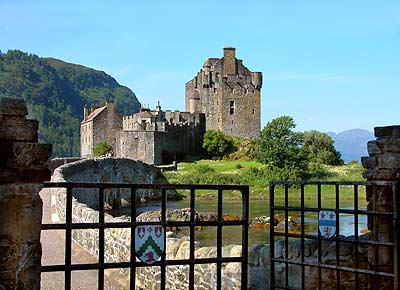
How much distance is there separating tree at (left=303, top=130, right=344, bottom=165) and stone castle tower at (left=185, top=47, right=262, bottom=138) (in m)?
6.37

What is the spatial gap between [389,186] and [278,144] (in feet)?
137

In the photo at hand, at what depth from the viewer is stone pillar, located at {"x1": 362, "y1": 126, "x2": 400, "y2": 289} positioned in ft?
23.3

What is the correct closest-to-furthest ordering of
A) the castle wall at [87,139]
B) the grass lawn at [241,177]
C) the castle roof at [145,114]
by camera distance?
the grass lawn at [241,177] < the castle roof at [145,114] < the castle wall at [87,139]

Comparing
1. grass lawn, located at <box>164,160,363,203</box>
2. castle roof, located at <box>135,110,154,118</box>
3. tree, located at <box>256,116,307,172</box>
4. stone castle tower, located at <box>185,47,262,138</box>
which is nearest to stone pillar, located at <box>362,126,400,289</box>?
grass lawn, located at <box>164,160,363,203</box>

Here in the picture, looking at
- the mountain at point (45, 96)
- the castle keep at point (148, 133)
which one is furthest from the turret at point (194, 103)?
the mountain at point (45, 96)

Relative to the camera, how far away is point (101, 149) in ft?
211

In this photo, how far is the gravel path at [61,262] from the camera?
410 inches

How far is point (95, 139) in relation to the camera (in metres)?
67.2

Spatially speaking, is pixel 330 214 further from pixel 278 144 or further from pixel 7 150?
pixel 278 144

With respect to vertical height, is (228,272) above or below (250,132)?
below

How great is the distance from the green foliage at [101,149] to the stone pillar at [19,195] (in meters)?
59.8

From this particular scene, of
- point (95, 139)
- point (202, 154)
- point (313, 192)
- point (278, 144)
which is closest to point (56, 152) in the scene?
point (95, 139)

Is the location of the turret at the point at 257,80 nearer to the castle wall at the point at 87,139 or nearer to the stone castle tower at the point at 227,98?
the stone castle tower at the point at 227,98

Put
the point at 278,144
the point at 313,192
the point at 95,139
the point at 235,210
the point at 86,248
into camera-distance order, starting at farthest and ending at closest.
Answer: the point at 95,139 → the point at 278,144 → the point at 313,192 → the point at 235,210 → the point at 86,248
